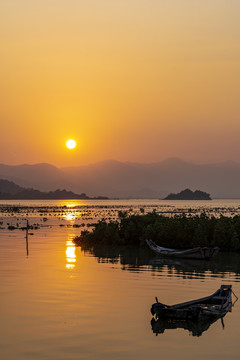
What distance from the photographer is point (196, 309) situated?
31453mm

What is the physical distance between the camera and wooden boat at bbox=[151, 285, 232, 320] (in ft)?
103

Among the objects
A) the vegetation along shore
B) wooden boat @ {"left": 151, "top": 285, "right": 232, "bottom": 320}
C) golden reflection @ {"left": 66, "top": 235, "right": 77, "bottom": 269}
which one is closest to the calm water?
golden reflection @ {"left": 66, "top": 235, "right": 77, "bottom": 269}

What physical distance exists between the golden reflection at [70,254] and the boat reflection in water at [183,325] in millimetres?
23528

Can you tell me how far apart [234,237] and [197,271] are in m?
17.7

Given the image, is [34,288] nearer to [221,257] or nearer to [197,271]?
[197,271]

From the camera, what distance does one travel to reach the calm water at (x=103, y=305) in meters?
26.5

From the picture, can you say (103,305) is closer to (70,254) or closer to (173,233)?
(70,254)

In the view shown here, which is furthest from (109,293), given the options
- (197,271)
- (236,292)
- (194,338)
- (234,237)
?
(234,237)

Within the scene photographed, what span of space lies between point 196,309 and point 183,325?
4.16 feet

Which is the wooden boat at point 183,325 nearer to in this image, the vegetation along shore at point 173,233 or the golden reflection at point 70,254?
the golden reflection at point 70,254

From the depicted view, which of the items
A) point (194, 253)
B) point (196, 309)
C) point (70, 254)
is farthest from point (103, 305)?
point (70, 254)

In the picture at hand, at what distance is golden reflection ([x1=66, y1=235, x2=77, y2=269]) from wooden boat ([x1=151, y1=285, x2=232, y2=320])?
22.3 metres

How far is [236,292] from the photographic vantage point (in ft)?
135

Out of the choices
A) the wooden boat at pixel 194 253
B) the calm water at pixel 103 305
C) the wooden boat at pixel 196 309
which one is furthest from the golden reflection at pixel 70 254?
the wooden boat at pixel 196 309
